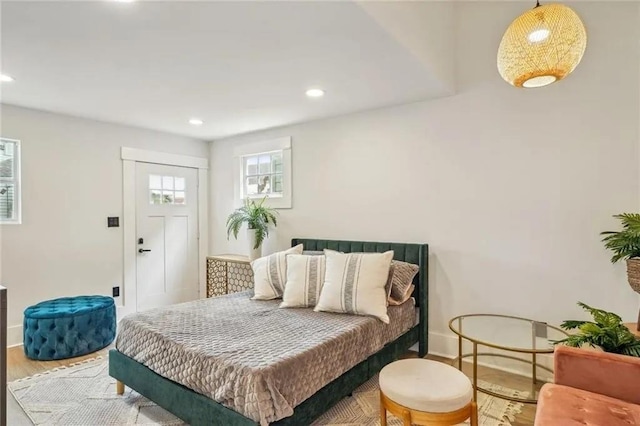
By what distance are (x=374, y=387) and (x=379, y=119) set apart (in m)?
2.35

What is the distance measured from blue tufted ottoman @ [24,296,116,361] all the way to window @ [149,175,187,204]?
1490 millimetres

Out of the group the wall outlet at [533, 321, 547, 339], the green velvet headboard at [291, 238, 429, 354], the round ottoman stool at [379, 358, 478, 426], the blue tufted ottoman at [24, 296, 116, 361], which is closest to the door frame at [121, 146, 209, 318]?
the blue tufted ottoman at [24, 296, 116, 361]

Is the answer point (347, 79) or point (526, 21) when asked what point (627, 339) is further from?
point (347, 79)

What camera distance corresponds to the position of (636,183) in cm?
228

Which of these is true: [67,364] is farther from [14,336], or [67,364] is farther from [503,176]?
[503,176]

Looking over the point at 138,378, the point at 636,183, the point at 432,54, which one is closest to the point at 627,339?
the point at 636,183

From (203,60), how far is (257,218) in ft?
6.62

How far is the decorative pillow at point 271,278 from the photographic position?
2.96 metres

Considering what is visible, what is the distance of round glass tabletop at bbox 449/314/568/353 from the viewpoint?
6.82ft

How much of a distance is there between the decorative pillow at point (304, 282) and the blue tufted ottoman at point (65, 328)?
1779 millimetres

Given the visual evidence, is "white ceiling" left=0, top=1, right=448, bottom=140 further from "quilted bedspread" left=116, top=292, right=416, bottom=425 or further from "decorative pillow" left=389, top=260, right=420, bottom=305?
"quilted bedspread" left=116, top=292, right=416, bottom=425

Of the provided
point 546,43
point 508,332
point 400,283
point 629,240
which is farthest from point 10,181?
point 629,240

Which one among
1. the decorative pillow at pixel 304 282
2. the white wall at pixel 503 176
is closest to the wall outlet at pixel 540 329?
the white wall at pixel 503 176

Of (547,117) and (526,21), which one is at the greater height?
(526,21)
